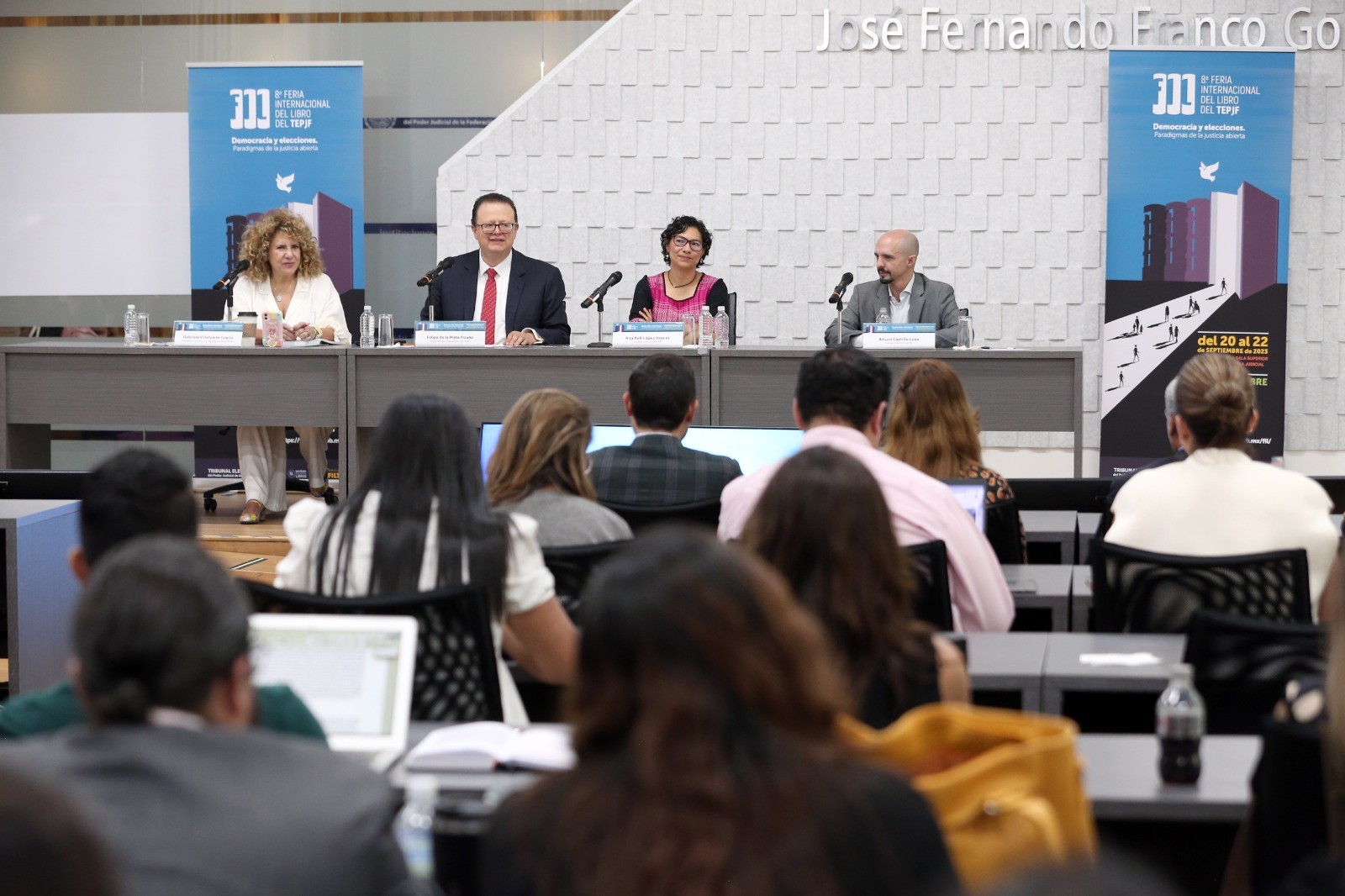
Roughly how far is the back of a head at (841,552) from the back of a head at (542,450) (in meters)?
1.24

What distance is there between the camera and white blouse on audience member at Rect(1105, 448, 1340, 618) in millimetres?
2758

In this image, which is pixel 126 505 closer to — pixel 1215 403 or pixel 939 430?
pixel 1215 403

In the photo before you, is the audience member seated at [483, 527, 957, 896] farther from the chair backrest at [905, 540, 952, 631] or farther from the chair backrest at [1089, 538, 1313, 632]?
the chair backrest at [1089, 538, 1313, 632]

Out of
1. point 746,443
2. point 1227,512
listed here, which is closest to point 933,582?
point 1227,512

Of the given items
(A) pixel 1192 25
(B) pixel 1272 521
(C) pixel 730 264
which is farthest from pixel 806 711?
(A) pixel 1192 25

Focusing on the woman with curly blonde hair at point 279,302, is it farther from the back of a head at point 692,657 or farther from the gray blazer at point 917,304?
the back of a head at point 692,657

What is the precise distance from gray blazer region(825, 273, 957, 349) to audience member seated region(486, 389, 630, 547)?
345 centimetres

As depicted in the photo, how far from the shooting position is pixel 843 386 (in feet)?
9.98

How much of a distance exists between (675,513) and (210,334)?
335 cm

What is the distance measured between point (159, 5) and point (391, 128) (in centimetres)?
→ 144

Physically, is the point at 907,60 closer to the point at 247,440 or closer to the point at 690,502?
the point at 247,440

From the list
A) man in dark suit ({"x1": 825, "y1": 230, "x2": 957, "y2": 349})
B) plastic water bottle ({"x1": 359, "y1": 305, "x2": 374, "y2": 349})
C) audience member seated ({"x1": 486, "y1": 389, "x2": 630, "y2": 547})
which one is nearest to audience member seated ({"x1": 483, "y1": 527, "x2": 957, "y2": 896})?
audience member seated ({"x1": 486, "y1": 389, "x2": 630, "y2": 547})

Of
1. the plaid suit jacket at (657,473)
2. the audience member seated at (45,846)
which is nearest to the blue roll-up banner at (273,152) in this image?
the plaid suit jacket at (657,473)

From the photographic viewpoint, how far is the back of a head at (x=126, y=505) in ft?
5.97
